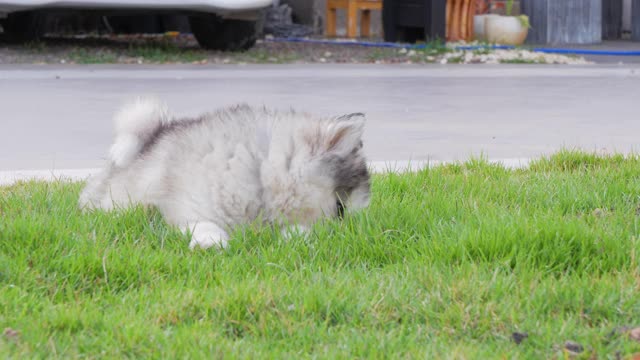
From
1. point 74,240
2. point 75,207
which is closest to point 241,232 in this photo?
point 74,240

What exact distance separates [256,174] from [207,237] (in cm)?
26

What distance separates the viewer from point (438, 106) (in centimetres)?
786

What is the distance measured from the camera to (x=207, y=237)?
10.8ft

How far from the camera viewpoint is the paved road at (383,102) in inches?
233

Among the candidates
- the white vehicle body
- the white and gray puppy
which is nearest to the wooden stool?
the white vehicle body

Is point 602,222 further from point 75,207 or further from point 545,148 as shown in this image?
point 545,148

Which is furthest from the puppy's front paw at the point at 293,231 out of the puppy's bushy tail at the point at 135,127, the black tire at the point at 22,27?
the black tire at the point at 22,27

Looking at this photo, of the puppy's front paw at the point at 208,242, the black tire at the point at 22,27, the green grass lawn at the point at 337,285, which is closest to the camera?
the green grass lawn at the point at 337,285

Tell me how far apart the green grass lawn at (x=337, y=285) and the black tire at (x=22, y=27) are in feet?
29.6

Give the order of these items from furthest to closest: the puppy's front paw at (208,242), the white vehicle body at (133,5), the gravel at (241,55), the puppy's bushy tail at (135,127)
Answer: the gravel at (241,55), the white vehicle body at (133,5), the puppy's bushy tail at (135,127), the puppy's front paw at (208,242)

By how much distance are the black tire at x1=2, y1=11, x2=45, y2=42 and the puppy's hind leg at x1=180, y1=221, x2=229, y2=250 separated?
31.4 feet

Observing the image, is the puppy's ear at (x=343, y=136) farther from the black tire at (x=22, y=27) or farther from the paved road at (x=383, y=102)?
the black tire at (x=22, y=27)

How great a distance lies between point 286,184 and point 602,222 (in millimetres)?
1076

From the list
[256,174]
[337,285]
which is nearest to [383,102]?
[256,174]
